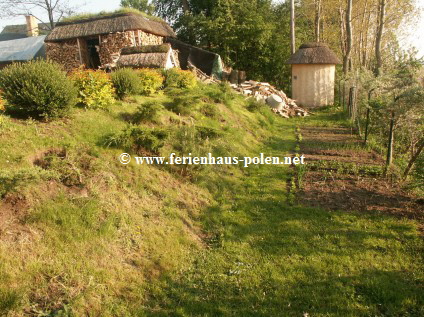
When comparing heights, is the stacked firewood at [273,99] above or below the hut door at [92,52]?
below

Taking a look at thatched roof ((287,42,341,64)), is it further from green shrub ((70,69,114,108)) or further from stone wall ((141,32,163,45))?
green shrub ((70,69,114,108))

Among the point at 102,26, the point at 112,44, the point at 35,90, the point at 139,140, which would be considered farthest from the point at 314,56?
the point at 35,90

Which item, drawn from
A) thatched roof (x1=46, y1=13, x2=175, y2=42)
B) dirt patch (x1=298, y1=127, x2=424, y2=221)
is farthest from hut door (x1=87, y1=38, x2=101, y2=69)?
dirt patch (x1=298, y1=127, x2=424, y2=221)

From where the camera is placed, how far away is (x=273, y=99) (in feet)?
54.3

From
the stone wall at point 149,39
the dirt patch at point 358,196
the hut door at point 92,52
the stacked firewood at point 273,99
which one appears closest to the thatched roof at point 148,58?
the stone wall at point 149,39

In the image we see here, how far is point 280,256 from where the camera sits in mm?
4707

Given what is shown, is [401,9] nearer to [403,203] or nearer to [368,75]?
[368,75]

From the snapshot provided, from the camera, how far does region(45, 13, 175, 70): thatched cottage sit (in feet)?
60.2

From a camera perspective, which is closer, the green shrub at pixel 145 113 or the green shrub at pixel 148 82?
the green shrub at pixel 145 113

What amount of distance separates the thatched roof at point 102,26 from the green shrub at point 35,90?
526 inches

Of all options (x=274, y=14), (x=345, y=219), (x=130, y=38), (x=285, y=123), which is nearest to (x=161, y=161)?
(x=345, y=219)

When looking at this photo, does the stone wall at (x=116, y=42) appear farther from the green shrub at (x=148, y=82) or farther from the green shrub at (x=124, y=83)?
the green shrub at (x=124, y=83)

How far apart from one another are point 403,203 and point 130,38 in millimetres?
16978

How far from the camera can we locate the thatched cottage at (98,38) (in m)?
18.3
